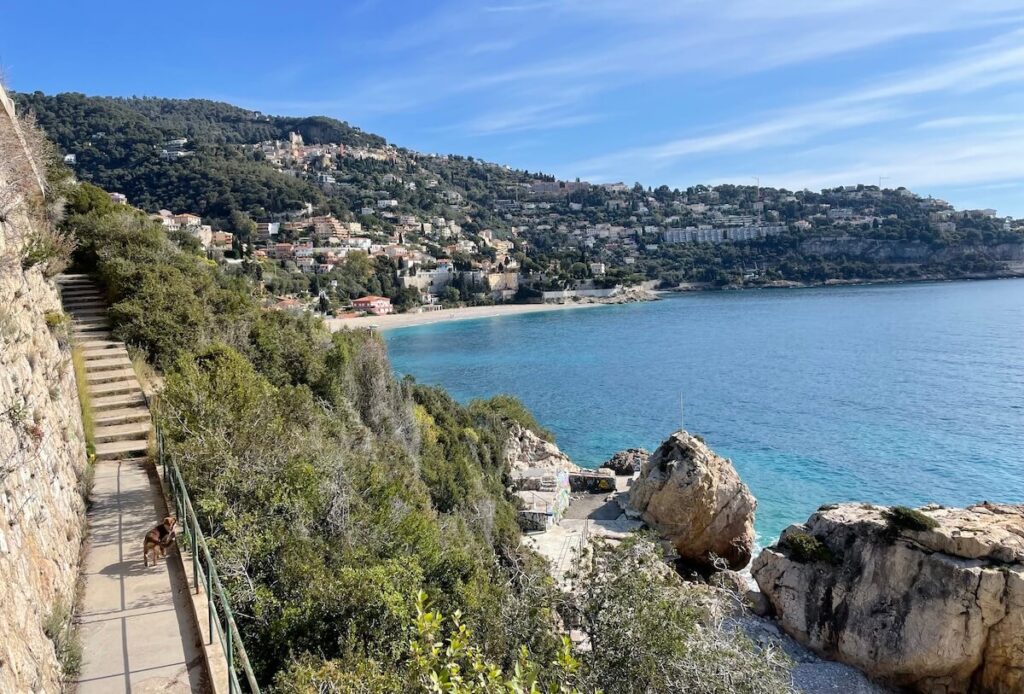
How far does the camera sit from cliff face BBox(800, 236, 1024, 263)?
4742 inches

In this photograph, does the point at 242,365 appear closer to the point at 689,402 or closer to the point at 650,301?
the point at 689,402

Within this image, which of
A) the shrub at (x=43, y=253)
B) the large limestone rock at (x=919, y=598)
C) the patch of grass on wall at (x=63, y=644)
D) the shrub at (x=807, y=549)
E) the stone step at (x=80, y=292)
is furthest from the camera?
the shrub at (x=807, y=549)

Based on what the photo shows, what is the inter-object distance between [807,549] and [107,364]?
45.3 feet

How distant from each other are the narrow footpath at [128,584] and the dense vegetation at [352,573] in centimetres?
52

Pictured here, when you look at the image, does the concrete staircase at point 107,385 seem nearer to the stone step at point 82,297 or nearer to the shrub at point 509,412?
the stone step at point 82,297

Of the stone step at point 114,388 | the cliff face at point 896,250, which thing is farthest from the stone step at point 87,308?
the cliff face at point 896,250

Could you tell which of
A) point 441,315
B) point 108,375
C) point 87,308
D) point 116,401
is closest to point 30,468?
point 116,401

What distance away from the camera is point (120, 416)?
8.61m

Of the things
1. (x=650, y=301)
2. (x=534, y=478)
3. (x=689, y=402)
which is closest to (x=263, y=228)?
(x=650, y=301)

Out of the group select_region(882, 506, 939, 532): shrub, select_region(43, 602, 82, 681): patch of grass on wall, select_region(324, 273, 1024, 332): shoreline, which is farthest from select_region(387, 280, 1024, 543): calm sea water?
select_region(43, 602, 82, 681): patch of grass on wall

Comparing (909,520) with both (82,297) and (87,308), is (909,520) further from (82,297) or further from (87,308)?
(82,297)

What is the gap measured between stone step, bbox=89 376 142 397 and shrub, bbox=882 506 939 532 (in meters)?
13.9

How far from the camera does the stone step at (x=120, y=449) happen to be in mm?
7879

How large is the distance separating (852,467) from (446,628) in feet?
74.6
